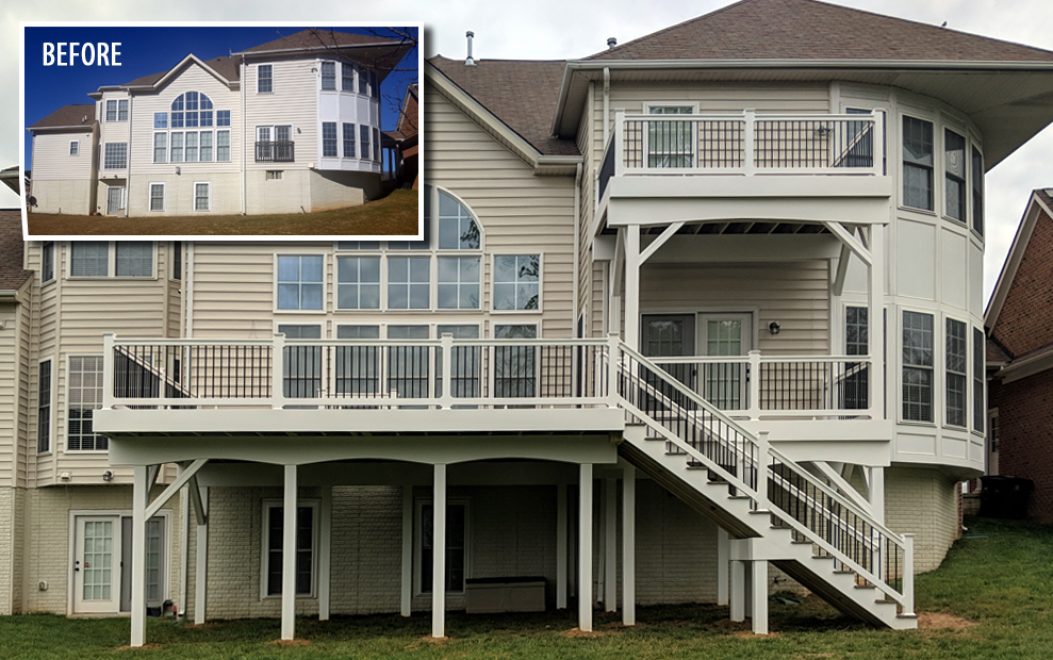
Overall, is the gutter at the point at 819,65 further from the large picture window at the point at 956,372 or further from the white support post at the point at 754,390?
the white support post at the point at 754,390

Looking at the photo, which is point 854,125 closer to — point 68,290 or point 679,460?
point 679,460

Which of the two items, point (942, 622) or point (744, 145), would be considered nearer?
point (942, 622)

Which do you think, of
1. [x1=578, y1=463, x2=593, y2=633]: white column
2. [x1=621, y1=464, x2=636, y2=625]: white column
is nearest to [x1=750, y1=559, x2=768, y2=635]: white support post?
[x1=621, y1=464, x2=636, y2=625]: white column

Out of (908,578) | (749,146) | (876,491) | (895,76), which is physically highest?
(895,76)

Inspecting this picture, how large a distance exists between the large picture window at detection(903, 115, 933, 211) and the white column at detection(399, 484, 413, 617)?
29.2ft

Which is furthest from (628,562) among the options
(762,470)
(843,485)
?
(843,485)

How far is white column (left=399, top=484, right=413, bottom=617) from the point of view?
2294 centimetres

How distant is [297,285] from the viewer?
24156 mm

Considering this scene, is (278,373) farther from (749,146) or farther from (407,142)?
(749,146)

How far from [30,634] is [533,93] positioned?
1220cm

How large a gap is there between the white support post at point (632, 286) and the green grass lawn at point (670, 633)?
384 cm

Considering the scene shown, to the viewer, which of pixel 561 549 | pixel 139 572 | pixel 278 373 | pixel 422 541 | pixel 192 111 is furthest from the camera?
pixel 192 111

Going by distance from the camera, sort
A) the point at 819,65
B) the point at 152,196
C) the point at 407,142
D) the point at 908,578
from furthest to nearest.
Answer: the point at 152,196
the point at 407,142
the point at 819,65
the point at 908,578

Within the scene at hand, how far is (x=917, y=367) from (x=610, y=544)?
17.7 feet
